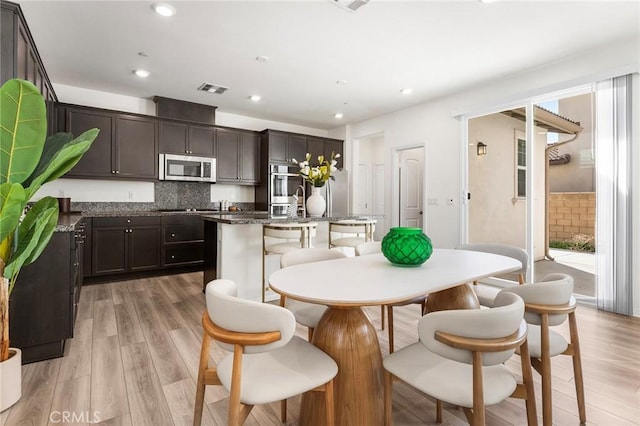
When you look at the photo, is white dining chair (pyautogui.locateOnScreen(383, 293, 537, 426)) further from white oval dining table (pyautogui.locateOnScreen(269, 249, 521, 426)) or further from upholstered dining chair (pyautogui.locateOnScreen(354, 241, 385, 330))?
upholstered dining chair (pyautogui.locateOnScreen(354, 241, 385, 330))

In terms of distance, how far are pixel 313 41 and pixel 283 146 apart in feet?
9.57

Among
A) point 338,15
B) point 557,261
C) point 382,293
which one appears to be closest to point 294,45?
point 338,15

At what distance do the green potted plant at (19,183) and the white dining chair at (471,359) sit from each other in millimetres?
1841

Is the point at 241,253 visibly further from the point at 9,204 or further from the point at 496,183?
the point at 496,183

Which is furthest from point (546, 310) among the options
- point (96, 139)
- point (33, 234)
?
point (96, 139)

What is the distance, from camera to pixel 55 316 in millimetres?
2244

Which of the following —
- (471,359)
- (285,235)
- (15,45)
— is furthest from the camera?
(285,235)

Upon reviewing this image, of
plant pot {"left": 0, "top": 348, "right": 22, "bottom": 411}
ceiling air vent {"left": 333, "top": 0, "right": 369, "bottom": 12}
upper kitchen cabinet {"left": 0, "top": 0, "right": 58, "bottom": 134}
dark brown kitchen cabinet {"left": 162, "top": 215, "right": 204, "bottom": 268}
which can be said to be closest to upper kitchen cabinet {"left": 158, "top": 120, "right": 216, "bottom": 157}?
dark brown kitchen cabinet {"left": 162, "top": 215, "right": 204, "bottom": 268}

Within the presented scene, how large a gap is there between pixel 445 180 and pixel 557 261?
6.85 ft

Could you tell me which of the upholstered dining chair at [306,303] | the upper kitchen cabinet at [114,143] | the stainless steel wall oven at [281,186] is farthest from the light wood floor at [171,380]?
the stainless steel wall oven at [281,186]

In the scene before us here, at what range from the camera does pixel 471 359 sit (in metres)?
1.07

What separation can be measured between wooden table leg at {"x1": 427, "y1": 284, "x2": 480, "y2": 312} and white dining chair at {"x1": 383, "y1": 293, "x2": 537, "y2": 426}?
2.14ft

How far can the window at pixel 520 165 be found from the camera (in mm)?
4344

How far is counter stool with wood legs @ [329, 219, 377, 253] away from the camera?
3.69 meters
